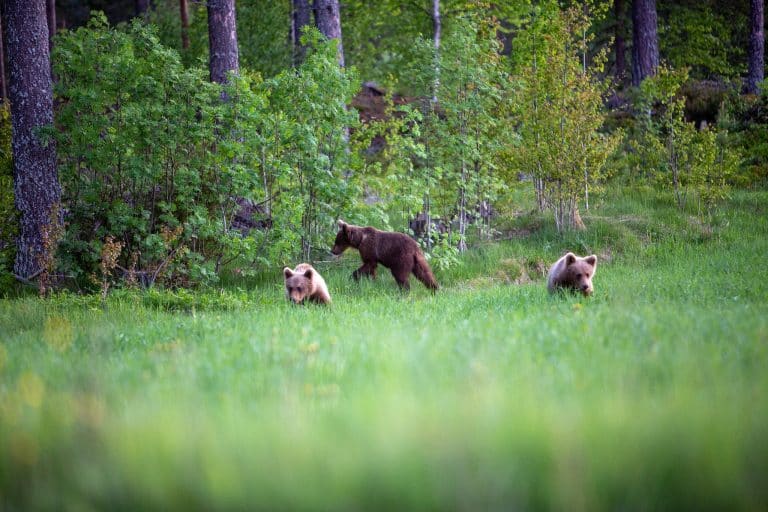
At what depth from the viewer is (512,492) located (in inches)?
135

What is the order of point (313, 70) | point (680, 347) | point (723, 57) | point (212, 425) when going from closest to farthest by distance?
point (212, 425), point (680, 347), point (313, 70), point (723, 57)

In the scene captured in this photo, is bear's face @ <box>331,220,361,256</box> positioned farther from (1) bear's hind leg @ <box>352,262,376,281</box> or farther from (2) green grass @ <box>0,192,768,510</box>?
(2) green grass @ <box>0,192,768,510</box>

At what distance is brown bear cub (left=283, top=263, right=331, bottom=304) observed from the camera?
11.5 meters

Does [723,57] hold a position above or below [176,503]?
above

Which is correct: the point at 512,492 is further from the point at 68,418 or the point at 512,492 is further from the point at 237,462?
the point at 68,418

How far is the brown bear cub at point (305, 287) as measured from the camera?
11.5 m

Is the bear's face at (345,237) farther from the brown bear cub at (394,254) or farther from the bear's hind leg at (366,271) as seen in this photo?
the bear's hind leg at (366,271)

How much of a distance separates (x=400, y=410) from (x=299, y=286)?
7.50 metres

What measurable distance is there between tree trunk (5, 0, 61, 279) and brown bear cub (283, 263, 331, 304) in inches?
208

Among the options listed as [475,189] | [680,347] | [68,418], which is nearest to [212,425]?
[68,418]

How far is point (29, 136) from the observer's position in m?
13.7

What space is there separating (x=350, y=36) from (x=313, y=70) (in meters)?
23.9

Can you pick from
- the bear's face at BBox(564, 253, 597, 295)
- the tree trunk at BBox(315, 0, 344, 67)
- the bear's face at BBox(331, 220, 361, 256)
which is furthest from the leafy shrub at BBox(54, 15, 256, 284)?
the tree trunk at BBox(315, 0, 344, 67)

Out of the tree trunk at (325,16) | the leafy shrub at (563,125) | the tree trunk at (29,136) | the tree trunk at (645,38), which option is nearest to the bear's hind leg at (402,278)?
the leafy shrub at (563,125)
